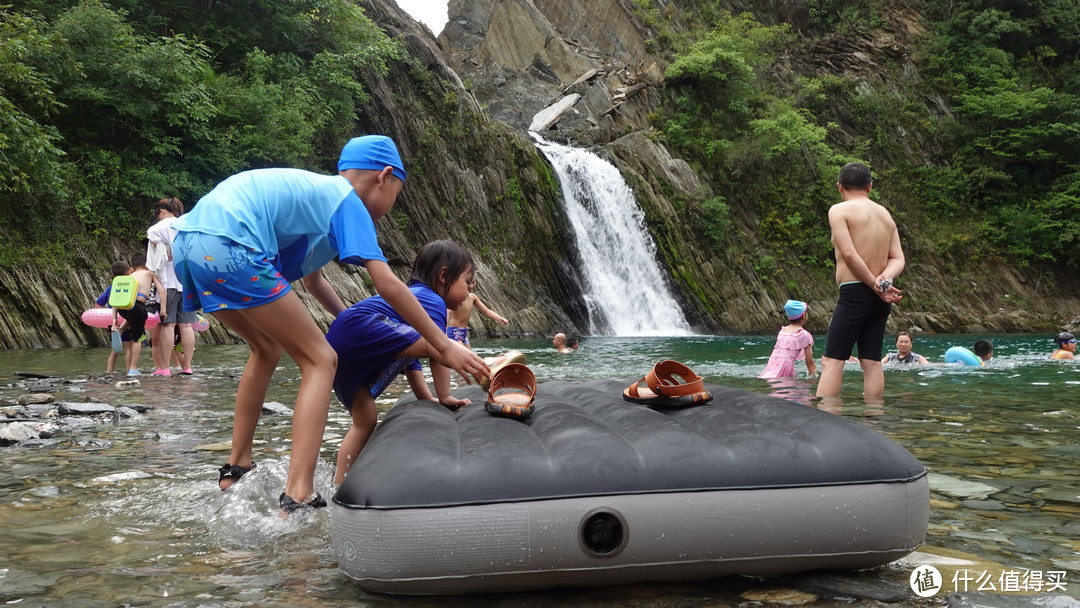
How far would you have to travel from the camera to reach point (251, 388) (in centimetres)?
350

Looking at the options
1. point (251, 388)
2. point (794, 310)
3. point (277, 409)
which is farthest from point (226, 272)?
point (794, 310)

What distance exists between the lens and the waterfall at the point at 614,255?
25.5m

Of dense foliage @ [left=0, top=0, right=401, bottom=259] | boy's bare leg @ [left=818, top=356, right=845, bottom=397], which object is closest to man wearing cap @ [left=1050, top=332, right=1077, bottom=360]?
boy's bare leg @ [left=818, top=356, right=845, bottom=397]

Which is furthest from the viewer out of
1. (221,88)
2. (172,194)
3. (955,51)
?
(955,51)

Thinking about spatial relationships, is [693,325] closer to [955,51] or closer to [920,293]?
[920,293]

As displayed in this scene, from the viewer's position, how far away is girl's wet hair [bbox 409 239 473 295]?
386cm

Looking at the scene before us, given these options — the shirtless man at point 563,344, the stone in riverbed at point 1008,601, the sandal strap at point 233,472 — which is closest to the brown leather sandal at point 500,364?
the sandal strap at point 233,472

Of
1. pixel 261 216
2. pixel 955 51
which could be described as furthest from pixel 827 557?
pixel 955 51

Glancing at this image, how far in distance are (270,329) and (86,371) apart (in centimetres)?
868

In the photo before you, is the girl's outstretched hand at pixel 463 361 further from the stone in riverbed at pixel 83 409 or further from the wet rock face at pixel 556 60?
the wet rock face at pixel 556 60

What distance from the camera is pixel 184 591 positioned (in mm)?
2350

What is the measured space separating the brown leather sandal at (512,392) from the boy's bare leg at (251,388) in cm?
100

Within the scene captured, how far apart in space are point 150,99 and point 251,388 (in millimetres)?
17348

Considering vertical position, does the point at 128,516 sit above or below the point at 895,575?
below
